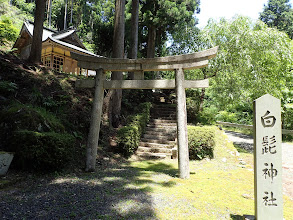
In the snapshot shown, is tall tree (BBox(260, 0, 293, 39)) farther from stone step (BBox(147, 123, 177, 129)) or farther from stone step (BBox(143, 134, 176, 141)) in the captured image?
stone step (BBox(143, 134, 176, 141))

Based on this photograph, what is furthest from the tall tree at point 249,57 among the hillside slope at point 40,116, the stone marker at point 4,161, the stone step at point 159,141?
the stone marker at point 4,161

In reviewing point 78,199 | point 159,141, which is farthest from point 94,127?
point 159,141

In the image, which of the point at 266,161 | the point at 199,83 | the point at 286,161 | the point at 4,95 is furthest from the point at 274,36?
the point at 4,95

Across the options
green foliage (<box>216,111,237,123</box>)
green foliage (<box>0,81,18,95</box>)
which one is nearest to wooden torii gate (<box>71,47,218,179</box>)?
green foliage (<box>0,81,18,95</box>)

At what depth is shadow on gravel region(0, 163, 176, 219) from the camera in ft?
9.22

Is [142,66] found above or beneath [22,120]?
above

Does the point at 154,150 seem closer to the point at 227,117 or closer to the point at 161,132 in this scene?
the point at 161,132

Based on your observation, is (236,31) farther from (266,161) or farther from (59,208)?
(59,208)

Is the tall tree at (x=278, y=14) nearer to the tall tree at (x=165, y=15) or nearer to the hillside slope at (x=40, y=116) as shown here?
the tall tree at (x=165, y=15)

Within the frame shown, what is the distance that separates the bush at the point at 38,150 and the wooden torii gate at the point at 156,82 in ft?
3.15

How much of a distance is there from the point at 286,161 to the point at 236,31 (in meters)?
6.15

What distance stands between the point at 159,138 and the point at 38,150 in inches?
219

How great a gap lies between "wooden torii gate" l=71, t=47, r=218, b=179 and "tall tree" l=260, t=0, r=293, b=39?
33.6m

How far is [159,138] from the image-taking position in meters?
8.80
